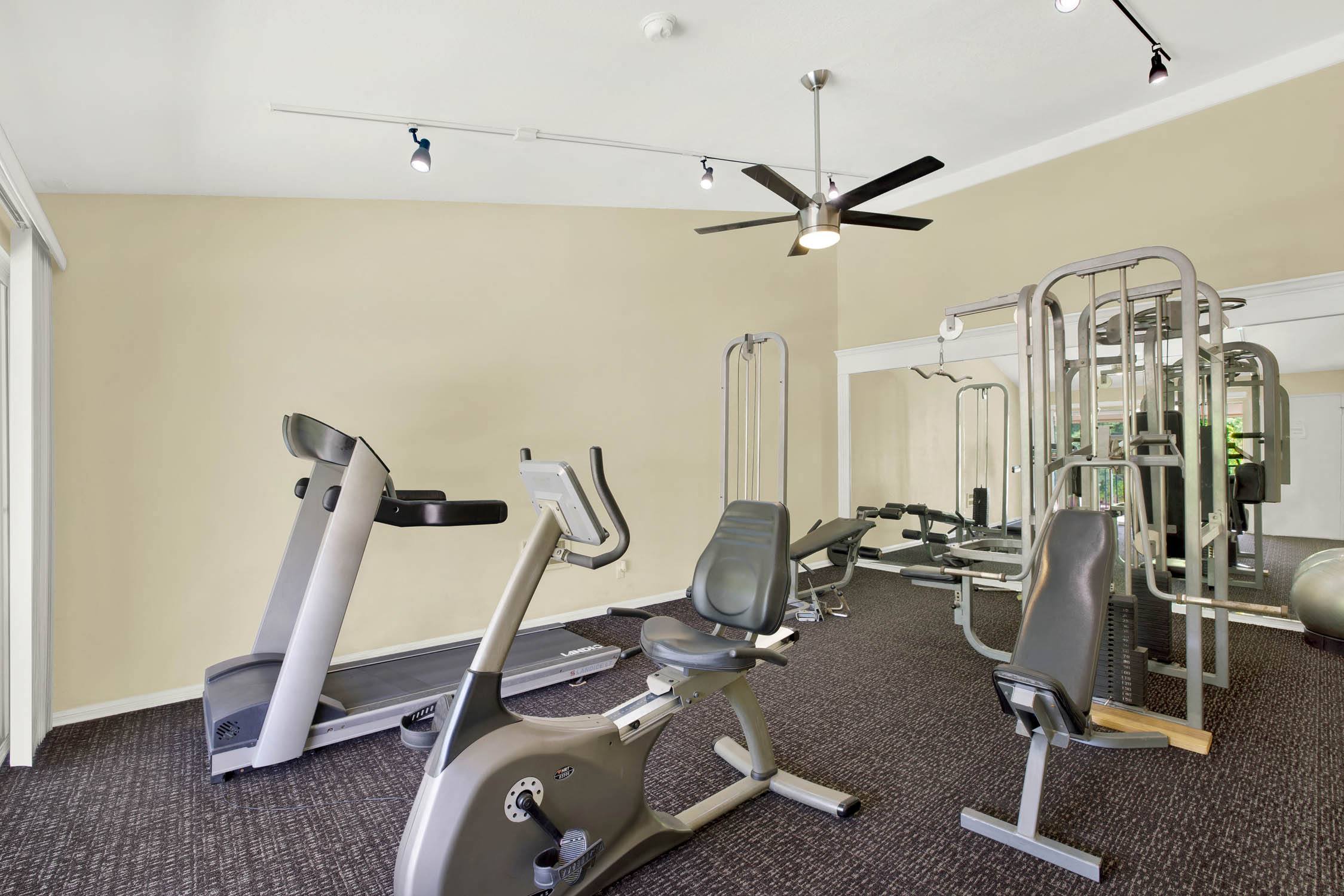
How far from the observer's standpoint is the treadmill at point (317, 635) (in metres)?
2.35

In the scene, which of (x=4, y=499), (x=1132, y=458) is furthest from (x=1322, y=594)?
(x=4, y=499)

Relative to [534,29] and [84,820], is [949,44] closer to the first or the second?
[534,29]

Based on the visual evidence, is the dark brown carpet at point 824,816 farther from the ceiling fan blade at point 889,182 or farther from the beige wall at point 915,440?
the beige wall at point 915,440

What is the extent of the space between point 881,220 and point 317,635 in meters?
3.30

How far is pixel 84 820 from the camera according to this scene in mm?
2078

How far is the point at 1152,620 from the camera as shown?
124 inches

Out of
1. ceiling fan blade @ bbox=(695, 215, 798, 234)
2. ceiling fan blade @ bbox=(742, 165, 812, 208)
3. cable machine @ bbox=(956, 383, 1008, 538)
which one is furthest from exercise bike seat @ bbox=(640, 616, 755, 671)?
cable machine @ bbox=(956, 383, 1008, 538)

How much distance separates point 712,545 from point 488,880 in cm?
129

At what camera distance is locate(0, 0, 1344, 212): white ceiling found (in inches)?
86.1

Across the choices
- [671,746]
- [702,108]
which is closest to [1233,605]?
[671,746]

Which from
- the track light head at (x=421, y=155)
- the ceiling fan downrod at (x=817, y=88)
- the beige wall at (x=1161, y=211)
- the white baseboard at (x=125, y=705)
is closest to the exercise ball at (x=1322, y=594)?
the beige wall at (x=1161, y=211)

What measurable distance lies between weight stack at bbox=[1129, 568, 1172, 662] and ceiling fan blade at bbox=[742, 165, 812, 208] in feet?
8.01

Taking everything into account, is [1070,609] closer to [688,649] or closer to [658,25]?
[688,649]

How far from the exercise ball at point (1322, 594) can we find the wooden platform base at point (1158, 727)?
1278mm
